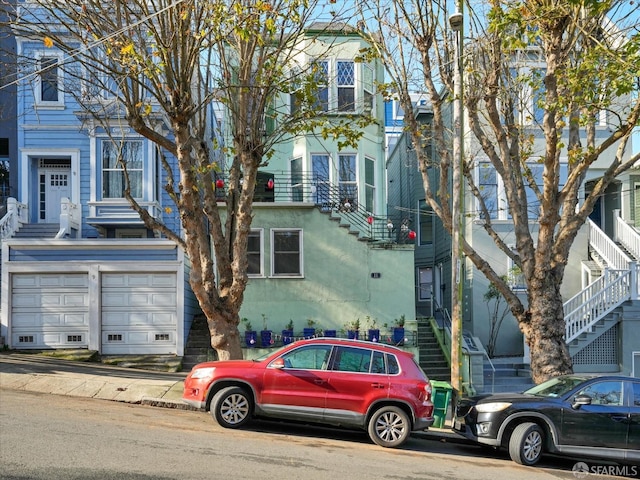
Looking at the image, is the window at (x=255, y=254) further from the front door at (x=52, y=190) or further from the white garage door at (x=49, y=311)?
the front door at (x=52, y=190)

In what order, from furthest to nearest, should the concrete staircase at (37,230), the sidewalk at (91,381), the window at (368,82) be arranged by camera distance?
1. the window at (368,82)
2. the concrete staircase at (37,230)
3. the sidewalk at (91,381)

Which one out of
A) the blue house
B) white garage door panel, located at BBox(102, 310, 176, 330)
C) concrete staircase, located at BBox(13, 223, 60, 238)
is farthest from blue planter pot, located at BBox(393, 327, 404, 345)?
concrete staircase, located at BBox(13, 223, 60, 238)

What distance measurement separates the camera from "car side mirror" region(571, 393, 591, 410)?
9570 mm

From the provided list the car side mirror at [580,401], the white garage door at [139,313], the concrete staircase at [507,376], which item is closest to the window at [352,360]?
the car side mirror at [580,401]

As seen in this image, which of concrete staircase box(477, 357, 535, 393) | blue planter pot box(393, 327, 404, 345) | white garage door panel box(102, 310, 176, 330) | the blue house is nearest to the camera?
concrete staircase box(477, 357, 535, 393)

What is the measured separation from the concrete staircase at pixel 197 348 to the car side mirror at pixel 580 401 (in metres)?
10.5

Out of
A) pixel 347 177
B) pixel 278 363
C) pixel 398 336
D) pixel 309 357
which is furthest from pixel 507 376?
pixel 278 363

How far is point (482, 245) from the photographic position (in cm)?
2000

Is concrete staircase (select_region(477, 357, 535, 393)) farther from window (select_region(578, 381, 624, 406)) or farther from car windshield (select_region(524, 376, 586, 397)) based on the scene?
window (select_region(578, 381, 624, 406))

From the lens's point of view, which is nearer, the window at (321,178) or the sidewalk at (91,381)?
the sidewalk at (91,381)

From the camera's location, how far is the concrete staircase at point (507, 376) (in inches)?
645

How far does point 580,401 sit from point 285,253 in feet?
36.4

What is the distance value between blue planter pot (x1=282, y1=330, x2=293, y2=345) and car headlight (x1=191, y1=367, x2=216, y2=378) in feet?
26.1

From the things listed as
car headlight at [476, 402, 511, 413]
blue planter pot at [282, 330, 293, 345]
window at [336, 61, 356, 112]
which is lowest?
car headlight at [476, 402, 511, 413]
